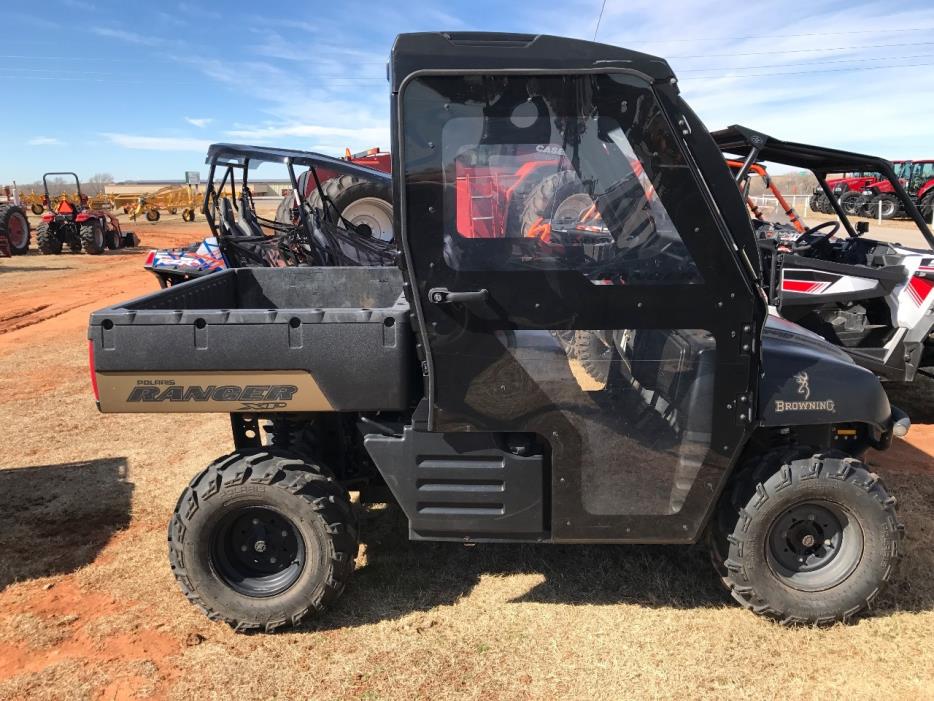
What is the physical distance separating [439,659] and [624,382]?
134 centimetres

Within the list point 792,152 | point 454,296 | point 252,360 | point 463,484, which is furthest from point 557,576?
point 792,152

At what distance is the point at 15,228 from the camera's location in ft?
62.7

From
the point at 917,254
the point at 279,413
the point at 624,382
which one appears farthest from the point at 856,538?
the point at 917,254

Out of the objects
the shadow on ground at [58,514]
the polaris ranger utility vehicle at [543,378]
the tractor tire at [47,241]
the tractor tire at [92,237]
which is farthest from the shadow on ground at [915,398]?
the tractor tire at [47,241]

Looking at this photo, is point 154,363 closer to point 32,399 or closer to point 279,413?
point 279,413

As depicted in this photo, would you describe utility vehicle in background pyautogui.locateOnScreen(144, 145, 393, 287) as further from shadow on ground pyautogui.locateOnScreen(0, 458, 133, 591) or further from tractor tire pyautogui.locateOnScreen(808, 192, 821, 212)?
tractor tire pyautogui.locateOnScreen(808, 192, 821, 212)

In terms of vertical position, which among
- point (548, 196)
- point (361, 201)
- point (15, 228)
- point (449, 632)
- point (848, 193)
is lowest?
point (449, 632)

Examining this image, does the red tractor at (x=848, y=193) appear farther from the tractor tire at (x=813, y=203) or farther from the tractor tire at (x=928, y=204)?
the tractor tire at (x=928, y=204)

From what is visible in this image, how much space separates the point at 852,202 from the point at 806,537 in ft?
77.9

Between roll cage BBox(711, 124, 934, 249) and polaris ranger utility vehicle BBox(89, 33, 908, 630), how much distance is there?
2582mm

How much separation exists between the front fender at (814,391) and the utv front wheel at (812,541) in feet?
0.62

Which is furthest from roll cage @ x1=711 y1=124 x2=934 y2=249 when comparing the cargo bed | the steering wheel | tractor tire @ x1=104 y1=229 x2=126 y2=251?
tractor tire @ x1=104 y1=229 x2=126 y2=251

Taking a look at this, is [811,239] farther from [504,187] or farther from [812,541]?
[504,187]

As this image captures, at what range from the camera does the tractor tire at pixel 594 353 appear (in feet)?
8.55
